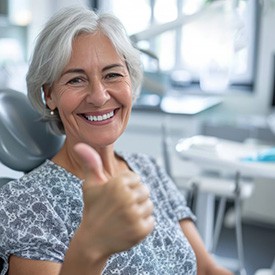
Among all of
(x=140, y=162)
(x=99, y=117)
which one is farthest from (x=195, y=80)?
(x=99, y=117)

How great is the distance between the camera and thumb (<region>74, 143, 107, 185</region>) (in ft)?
2.00

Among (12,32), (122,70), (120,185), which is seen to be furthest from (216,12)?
(12,32)

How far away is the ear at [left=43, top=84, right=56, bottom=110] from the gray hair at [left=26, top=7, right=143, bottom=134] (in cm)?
1

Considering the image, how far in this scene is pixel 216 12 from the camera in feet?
6.13

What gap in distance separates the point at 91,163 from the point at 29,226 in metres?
0.38

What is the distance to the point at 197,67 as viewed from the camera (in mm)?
3855

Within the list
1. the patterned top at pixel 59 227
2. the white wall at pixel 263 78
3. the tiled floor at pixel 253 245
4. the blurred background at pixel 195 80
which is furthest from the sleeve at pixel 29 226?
the white wall at pixel 263 78

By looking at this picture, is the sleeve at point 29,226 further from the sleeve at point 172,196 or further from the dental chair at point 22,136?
the sleeve at point 172,196

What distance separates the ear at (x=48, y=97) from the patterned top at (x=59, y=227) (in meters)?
0.14

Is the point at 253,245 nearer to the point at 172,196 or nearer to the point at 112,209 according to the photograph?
the point at 172,196

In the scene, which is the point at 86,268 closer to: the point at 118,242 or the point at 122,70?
the point at 118,242

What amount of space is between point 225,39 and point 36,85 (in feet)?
3.49

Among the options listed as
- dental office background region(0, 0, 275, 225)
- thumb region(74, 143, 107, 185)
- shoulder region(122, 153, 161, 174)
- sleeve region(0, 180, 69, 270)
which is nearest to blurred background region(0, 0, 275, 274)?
dental office background region(0, 0, 275, 225)

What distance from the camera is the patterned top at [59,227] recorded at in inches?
36.3
